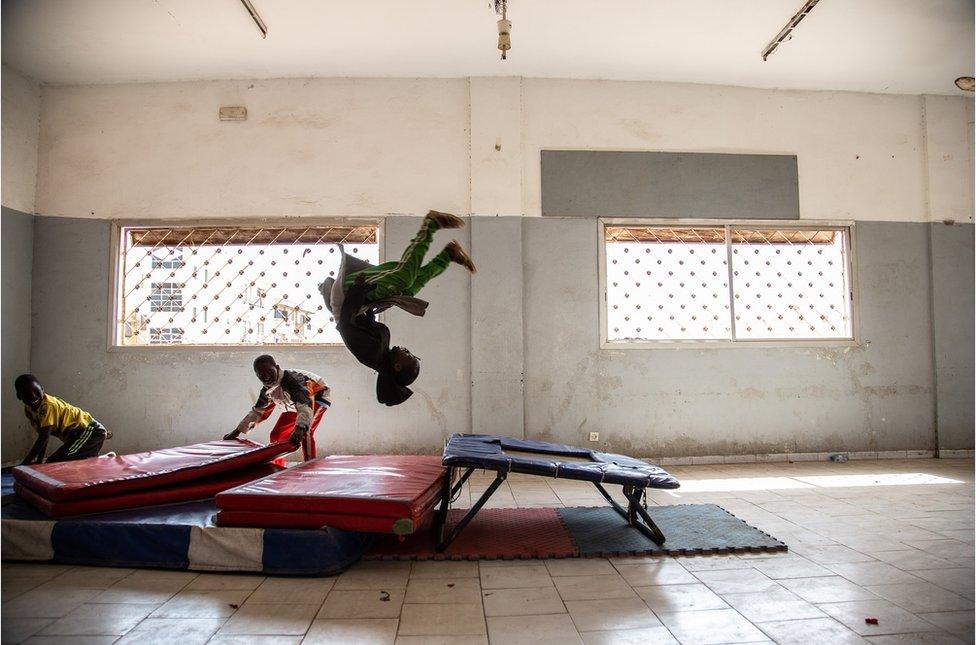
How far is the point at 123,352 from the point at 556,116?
204 inches

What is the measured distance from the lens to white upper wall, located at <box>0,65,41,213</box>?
5406 mm

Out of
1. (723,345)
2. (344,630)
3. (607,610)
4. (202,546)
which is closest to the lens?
(344,630)

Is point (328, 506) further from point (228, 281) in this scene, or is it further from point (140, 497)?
point (228, 281)

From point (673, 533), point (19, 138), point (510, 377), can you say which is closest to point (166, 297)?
point (19, 138)

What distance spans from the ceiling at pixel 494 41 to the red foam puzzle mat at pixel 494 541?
416 centimetres

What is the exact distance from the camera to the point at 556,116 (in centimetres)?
580

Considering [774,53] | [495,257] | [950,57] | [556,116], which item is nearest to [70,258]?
[495,257]

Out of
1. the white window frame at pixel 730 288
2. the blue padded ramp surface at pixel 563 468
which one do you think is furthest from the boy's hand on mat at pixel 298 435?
the white window frame at pixel 730 288

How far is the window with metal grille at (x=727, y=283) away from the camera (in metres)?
5.84

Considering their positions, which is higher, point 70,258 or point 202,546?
point 70,258

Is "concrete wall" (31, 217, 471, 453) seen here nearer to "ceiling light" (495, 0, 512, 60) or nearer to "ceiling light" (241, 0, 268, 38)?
"ceiling light" (495, 0, 512, 60)

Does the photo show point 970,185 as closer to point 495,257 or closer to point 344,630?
point 495,257

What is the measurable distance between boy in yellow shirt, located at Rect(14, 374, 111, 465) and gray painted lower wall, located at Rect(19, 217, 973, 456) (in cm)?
102

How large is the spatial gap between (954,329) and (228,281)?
26.1ft
